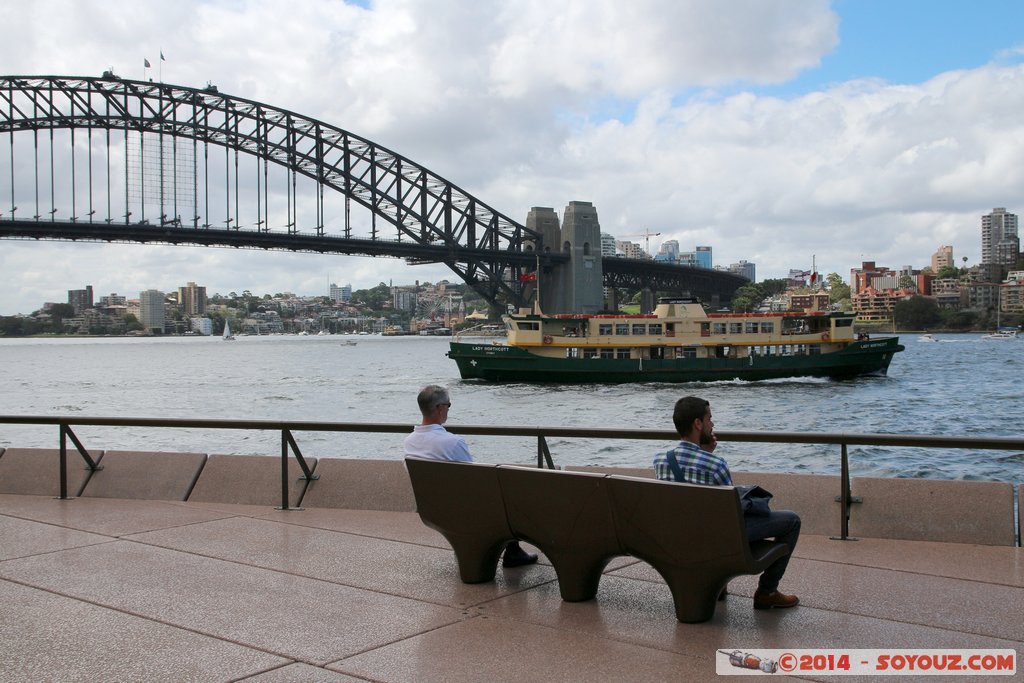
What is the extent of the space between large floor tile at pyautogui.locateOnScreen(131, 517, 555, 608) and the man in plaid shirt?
1227 mm

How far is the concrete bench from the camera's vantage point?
447 centimetres

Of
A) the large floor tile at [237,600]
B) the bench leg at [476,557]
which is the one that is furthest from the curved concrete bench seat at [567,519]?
the large floor tile at [237,600]

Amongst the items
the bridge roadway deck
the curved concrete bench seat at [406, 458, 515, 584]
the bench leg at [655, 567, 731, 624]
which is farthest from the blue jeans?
the curved concrete bench seat at [406, 458, 515, 584]

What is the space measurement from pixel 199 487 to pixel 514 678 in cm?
501

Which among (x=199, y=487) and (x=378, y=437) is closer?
(x=199, y=487)

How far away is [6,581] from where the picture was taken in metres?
5.48

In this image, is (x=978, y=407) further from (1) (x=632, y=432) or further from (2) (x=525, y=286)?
(2) (x=525, y=286)

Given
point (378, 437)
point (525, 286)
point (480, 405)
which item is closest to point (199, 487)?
point (378, 437)

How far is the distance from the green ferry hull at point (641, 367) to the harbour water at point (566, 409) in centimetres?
64

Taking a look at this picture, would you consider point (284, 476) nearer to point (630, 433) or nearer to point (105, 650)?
point (630, 433)

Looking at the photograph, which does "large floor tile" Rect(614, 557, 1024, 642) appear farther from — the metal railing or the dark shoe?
the metal railing

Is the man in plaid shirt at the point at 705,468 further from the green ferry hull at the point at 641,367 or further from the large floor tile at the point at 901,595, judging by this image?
the green ferry hull at the point at 641,367

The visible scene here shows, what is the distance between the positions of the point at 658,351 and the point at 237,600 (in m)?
43.5

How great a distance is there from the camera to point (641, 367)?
4650 centimetres
